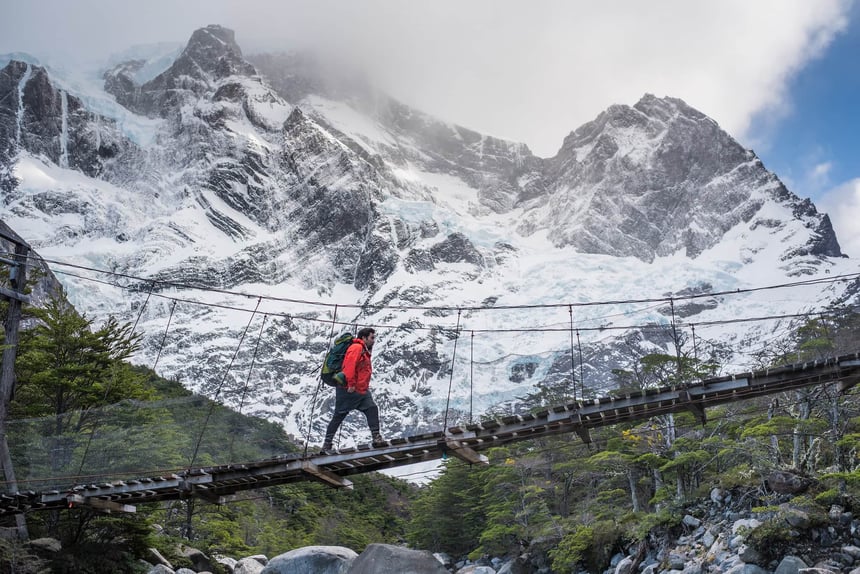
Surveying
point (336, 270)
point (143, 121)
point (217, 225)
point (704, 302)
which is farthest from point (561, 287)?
point (143, 121)

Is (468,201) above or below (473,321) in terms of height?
above

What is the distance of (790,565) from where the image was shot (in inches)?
606

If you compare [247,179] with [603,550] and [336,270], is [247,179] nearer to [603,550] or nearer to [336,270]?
[336,270]

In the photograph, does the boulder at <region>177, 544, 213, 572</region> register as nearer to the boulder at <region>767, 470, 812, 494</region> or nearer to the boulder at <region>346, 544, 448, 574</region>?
A: the boulder at <region>346, 544, 448, 574</region>

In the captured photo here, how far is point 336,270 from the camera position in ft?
516

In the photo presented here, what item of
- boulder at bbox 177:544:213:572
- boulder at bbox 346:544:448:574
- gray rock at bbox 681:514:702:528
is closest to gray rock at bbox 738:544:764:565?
gray rock at bbox 681:514:702:528

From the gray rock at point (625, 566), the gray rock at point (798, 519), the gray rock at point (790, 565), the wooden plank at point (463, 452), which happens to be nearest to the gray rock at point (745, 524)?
the gray rock at point (798, 519)

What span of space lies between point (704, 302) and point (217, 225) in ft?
310

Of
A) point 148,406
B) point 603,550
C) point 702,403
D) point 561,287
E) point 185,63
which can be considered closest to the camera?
point 702,403

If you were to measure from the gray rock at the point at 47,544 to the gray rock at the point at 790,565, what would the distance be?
13.8 meters

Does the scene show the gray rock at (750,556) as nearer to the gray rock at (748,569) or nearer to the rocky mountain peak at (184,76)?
the gray rock at (748,569)

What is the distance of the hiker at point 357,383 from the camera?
10820 millimetres

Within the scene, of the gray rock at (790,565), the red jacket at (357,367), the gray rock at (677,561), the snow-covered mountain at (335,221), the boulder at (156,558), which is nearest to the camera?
the red jacket at (357,367)

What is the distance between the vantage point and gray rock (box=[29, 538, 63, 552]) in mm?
13742
